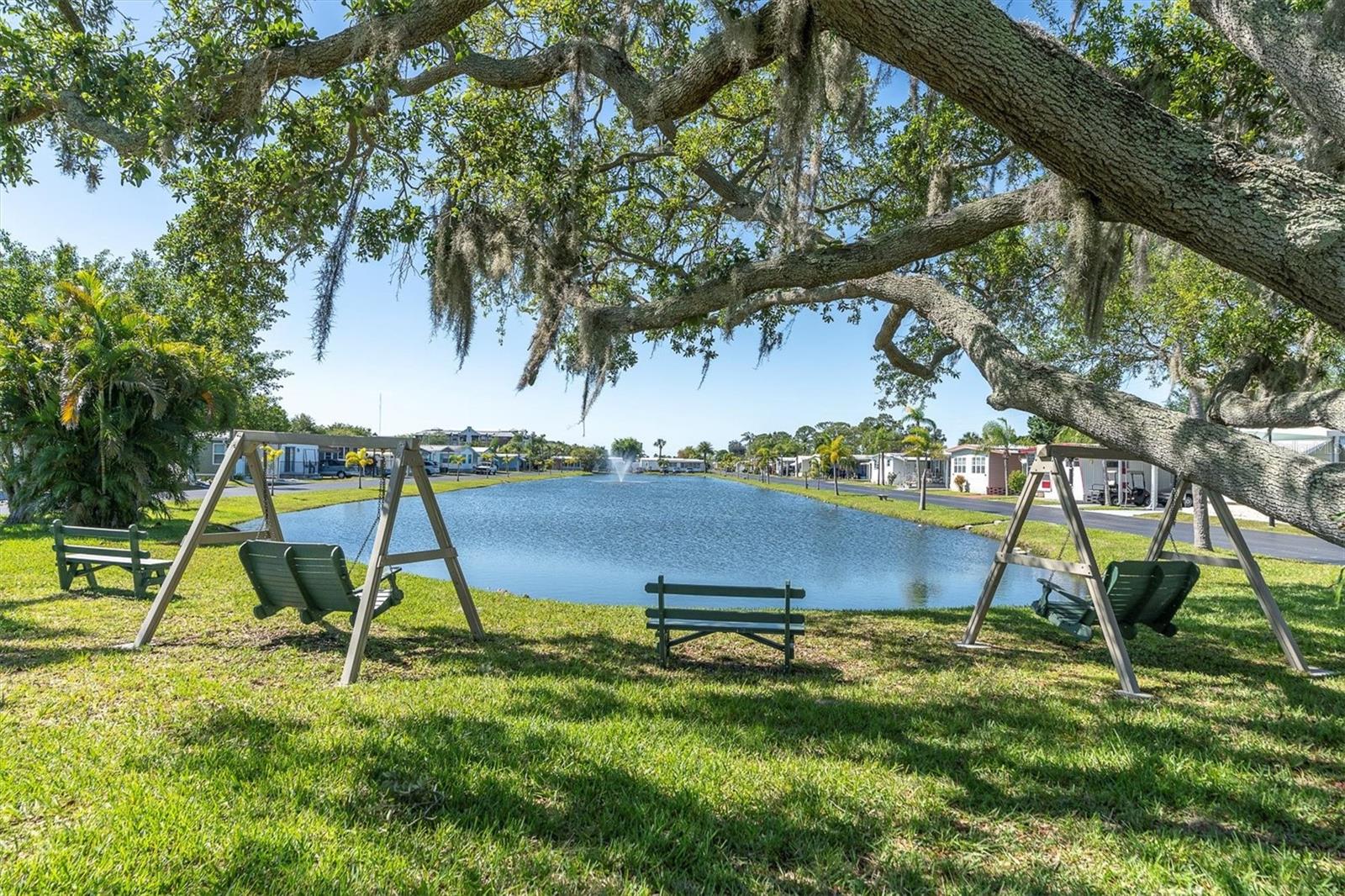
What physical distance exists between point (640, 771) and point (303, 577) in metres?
3.36

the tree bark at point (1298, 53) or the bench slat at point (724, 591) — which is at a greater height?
the tree bark at point (1298, 53)

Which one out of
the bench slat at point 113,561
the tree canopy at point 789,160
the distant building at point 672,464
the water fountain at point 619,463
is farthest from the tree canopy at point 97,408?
the distant building at point 672,464

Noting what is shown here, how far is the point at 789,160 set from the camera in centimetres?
422

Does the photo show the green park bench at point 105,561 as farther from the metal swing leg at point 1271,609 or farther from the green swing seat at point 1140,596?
the metal swing leg at point 1271,609

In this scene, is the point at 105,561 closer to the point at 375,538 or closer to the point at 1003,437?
the point at 375,538

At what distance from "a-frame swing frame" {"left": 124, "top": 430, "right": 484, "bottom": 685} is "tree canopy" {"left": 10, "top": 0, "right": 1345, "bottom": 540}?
1.10 meters

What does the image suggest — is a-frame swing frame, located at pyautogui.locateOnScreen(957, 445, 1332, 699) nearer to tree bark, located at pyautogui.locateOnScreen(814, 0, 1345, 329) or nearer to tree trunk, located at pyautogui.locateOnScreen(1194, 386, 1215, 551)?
tree bark, located at pyautogui.locateOnScreen(814, 0, 1345, 329)

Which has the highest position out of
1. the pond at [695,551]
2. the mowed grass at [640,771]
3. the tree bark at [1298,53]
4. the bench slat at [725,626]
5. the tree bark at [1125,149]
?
the tree bark at [1298,53]

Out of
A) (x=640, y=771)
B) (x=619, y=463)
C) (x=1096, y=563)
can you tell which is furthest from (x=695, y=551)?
(x=619, y=463)

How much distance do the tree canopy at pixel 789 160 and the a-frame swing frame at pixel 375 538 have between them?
110 cm

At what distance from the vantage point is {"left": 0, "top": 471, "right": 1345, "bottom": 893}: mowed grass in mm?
2373

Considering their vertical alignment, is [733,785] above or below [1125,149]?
below

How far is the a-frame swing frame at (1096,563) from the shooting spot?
16.3 feet

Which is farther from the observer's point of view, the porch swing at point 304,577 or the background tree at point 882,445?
the background tree at point 882,445
